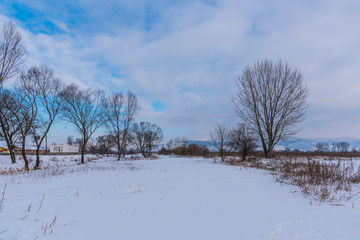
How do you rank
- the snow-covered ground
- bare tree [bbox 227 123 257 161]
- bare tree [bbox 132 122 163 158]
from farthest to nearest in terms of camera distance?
1. bare tree [bbox 132 122 163 158]
2. bare tree [bbox 227 123 257 161]
3. the snow-covered ground

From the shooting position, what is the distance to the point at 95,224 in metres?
2.97

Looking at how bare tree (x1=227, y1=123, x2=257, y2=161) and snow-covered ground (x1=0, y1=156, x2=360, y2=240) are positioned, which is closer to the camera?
snow-covered ground (x1=0, y1=156, x2=360, y2=240)

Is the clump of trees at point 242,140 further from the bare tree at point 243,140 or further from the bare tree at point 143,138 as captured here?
the bare tree at point 143,138

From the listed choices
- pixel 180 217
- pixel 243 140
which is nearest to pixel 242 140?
pixel 243 140

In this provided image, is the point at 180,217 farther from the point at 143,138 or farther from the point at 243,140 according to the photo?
the point at 143,138

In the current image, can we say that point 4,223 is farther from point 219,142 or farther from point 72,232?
point 219,142

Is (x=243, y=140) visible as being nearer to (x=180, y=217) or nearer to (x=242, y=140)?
(x=242, y=140)

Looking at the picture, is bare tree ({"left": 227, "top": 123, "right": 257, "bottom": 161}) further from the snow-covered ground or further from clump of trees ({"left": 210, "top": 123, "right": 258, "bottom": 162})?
the snow-covered ground

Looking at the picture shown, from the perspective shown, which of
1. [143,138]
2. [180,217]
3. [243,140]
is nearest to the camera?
[180,217]

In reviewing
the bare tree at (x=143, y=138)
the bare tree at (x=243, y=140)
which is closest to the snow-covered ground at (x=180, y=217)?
the bare tree at (x=243, y=140)

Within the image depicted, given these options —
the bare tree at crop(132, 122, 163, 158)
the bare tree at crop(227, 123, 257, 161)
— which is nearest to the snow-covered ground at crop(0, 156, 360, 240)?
the bare tree at crop(227, 123, 257, 161)

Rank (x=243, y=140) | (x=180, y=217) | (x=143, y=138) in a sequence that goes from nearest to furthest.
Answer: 1. (x=180, y=217)
2. (x=243, y=140)
3. (x=143, y=138)

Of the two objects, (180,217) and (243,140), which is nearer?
(180,217)

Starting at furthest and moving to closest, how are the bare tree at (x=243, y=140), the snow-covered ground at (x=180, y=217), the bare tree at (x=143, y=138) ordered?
the bare tree at (x=143, y=138) → the bare tree at (x=243, y=140) → the snow-covered ground at (x=180, y=217)
